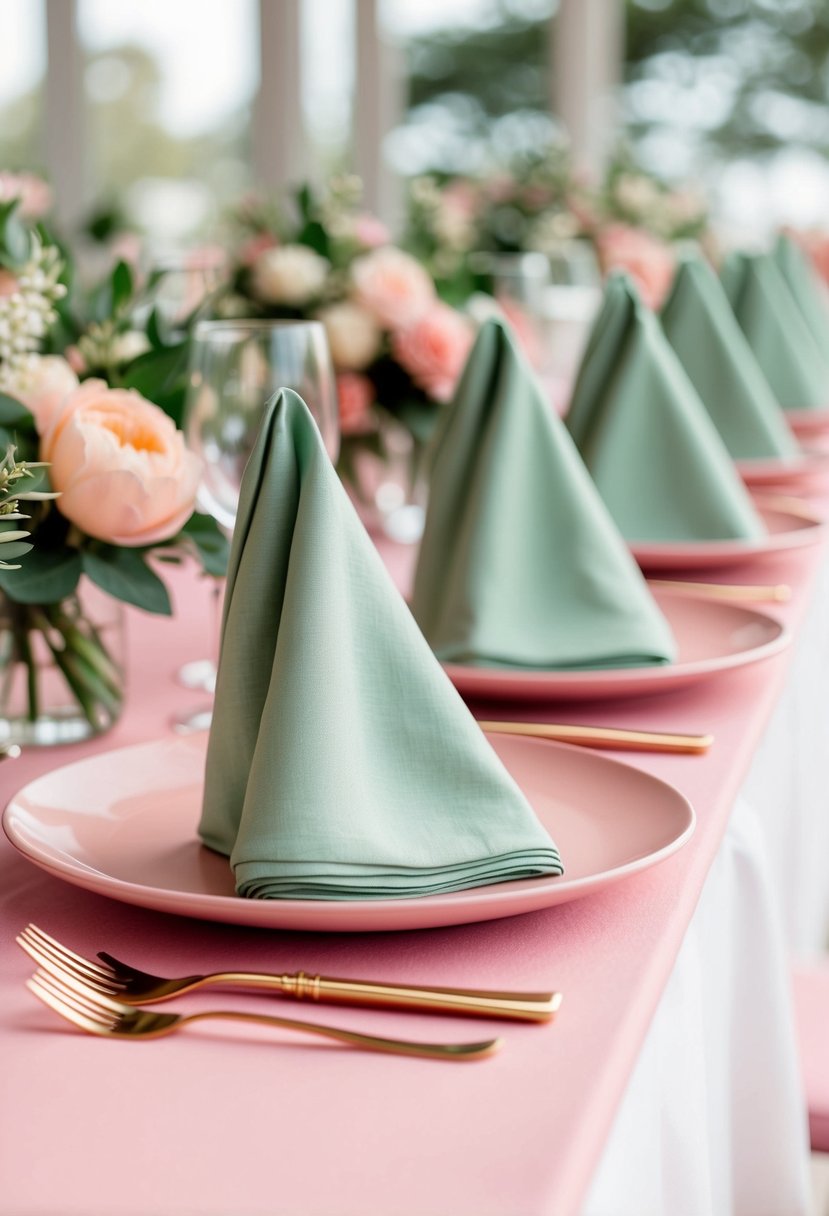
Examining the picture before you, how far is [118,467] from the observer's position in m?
0.86

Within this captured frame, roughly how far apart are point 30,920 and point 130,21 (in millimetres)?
7011

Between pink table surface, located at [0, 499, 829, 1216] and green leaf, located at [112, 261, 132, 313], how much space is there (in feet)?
1.61

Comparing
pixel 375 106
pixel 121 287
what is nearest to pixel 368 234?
pixel 121 287

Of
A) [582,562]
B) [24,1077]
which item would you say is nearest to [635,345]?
[582,562]

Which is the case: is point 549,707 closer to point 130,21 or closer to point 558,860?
point 558,860

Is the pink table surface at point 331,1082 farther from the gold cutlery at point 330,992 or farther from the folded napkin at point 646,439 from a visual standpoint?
the folded napkin at point 646,439

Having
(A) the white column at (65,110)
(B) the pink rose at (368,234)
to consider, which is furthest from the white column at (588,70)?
(B) the pink rose at (368,234)

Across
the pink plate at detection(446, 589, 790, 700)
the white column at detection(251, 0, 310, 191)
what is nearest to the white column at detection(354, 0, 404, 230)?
the white column at detection(251, 0, 310, 191)

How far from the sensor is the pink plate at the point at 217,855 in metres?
0.62

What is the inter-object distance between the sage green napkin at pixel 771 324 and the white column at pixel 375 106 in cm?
481

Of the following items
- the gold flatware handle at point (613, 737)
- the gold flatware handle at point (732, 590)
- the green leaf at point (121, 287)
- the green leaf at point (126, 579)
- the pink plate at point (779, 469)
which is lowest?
the pink plate at point (779, 469)

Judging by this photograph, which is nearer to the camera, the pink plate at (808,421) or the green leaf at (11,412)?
the green leaf at (11,412)

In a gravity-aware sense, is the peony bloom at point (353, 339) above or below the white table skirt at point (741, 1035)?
above

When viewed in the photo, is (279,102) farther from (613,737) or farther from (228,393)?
(613,737)
